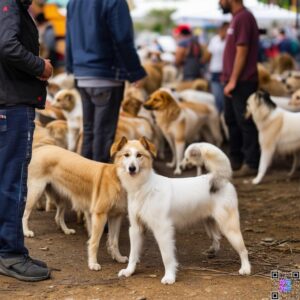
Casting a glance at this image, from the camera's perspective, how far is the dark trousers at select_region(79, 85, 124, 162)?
21.2 ft

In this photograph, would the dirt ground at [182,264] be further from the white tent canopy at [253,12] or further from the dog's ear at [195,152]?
the white tent canopy at [253,12]

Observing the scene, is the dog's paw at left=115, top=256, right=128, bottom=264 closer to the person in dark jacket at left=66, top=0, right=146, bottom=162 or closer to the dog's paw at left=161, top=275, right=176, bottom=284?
the dog's paw at left=161, top=275, right=176, bottom=284

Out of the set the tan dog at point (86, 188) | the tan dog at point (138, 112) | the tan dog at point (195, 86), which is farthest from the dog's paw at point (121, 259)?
the tan dog at point (195, 86)

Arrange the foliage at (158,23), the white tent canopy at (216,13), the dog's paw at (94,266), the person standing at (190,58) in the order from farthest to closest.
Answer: the foliage at (158,23), the white tent canopy at (216,13), the person standing at (190,58), the dog's paw at (94,266)

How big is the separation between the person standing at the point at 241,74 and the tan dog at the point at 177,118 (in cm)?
80

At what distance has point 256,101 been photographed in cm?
841

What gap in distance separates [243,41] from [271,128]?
1.24 meters

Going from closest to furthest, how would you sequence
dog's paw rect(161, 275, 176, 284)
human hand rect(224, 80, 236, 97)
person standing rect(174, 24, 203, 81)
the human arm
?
the human arm < dog's paw rect(161, 275, 176, 284) < human hand rect(224, 80, 236, 97) < person standing rect(174, 24, 203, 81)

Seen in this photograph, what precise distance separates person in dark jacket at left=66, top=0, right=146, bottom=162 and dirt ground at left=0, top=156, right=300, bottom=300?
1.12 metres

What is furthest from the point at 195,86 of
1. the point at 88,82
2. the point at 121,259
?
the point at 121,259

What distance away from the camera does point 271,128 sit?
28.3 ft

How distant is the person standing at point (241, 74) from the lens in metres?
8.27

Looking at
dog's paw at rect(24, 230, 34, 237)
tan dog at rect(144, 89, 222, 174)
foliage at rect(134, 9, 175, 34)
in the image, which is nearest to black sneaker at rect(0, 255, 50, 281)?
dog's paw at rect(24, 230, 34, 237)

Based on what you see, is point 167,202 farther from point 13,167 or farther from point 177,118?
point 177,118
